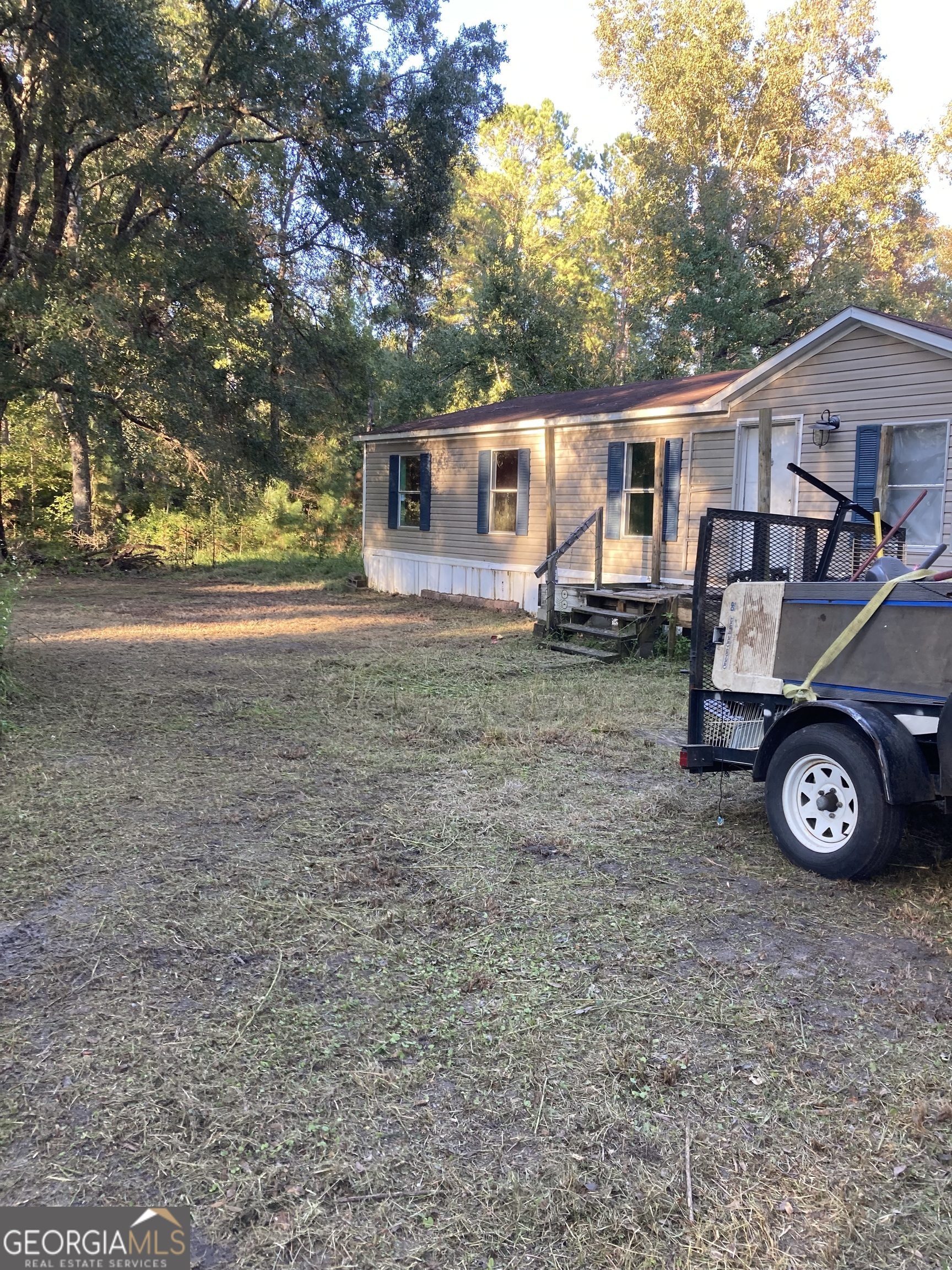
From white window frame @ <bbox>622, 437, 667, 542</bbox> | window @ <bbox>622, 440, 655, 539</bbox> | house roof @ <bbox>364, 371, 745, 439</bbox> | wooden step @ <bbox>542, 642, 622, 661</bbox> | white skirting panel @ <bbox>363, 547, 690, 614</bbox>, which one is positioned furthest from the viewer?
white skirting panel @ <bbox>363, 547, 690, 614</bbox>

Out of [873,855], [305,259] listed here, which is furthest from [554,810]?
[305,259]

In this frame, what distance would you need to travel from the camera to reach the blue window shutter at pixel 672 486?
12414 millimetres

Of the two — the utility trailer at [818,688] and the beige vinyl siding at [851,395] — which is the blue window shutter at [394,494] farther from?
the utility trailer at [818,688]

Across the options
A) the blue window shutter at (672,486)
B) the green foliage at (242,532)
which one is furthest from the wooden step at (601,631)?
the green foliage at (242,532)

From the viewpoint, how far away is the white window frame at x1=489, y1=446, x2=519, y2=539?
1536 centimetres

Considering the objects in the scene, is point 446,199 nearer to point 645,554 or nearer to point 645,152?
point 645,554

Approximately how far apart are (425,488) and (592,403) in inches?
159

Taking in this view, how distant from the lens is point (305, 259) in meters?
16.6

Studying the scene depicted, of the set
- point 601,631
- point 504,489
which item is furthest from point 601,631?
point 504,489

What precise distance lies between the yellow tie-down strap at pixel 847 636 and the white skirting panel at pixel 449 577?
9.74 metres

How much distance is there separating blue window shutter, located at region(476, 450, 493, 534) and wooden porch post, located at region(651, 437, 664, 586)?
3.79 meters

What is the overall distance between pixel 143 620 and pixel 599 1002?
12001 millimetres

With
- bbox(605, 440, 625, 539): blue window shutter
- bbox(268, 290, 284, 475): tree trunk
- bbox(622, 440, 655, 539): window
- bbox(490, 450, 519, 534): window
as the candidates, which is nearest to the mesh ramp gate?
bbox(622, 440, 655, 539): window

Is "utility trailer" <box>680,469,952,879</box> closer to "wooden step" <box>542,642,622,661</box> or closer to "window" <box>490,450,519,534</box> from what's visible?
"wooden step" <box>542,642,622,661</box>
